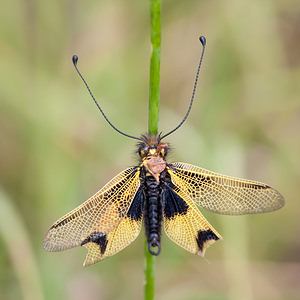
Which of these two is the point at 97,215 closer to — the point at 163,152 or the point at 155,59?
the point at 163,152

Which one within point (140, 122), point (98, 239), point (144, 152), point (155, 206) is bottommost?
point (98, 239)

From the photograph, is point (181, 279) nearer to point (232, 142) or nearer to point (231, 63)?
point (232, 142)

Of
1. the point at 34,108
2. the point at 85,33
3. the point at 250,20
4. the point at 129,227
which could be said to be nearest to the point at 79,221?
the point at 129,227

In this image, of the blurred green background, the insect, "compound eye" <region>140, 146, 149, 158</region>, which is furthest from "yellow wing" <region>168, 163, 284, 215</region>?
the blurred green background

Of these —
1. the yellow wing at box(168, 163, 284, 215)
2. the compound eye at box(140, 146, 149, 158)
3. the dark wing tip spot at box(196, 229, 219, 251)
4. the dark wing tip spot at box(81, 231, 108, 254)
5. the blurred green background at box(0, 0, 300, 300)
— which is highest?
the blurred green background at box(0, 0, 300, 300)

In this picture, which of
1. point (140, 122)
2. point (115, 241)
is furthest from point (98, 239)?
point (140, 122)

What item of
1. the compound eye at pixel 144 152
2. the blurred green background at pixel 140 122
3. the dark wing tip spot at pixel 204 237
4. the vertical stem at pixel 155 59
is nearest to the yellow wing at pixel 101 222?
the compound eye at pixel 144 152

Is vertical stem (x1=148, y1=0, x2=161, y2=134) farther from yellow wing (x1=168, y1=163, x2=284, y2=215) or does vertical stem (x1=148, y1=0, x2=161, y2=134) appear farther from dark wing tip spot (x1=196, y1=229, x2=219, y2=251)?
dark wing tip spot (x1=196, y1=229, x2=219, y2=251)
